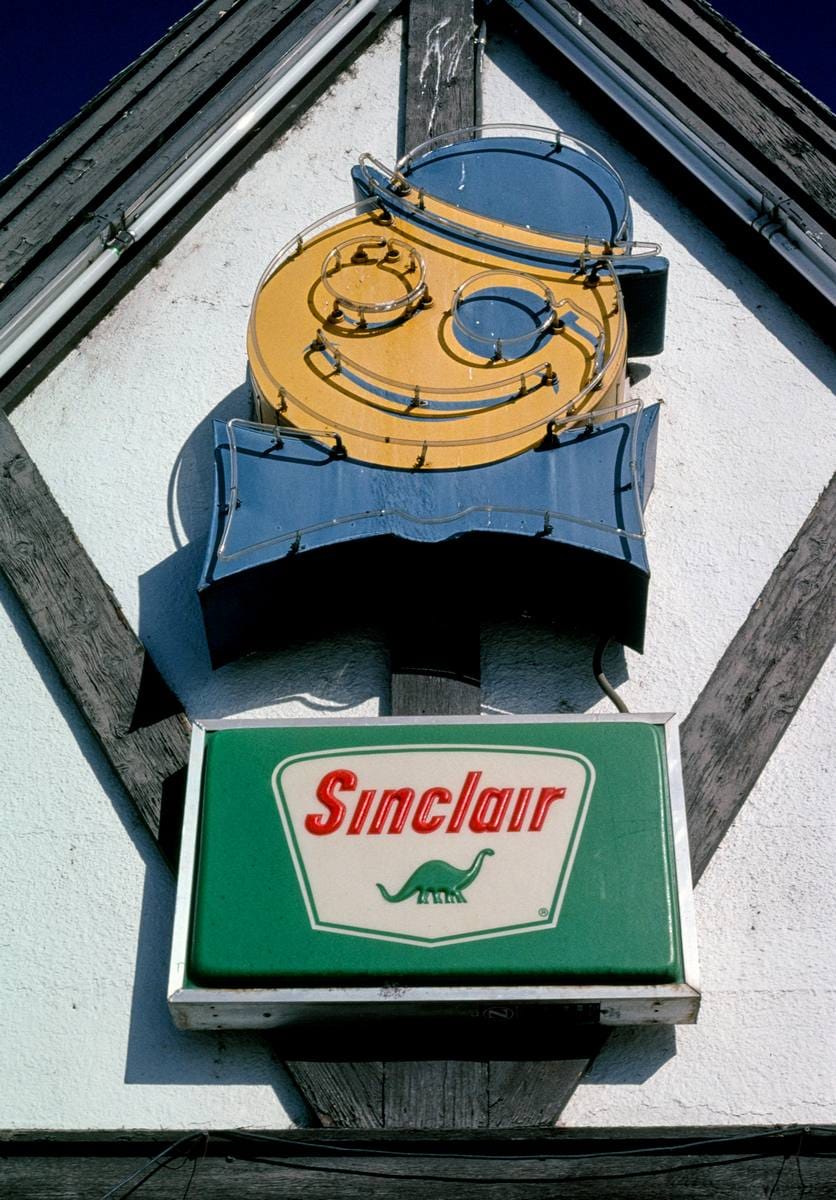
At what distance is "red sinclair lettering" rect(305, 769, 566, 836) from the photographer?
4535 mm

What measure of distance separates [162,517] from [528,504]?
145 centimetres

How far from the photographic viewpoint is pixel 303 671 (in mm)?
5309

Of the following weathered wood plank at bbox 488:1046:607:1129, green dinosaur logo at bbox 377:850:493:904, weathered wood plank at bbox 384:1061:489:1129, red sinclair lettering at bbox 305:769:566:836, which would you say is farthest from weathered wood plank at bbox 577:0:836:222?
weathered wood plank at bbox 384:1061:489:1129

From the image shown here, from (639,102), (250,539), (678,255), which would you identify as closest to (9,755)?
(250,539)

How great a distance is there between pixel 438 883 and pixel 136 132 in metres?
3.90

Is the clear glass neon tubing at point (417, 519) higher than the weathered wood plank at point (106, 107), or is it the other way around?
the weathered wood plank at point (106, 107)

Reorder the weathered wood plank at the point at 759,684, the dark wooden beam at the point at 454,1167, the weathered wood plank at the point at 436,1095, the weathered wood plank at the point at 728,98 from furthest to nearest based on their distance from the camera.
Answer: the weathered wood plank at the point at 728,98
the weathered wood plank at the point at 759,684
the weathered wood plank at the point at 436,1095
the dark wooden beam at the point at 454,1167

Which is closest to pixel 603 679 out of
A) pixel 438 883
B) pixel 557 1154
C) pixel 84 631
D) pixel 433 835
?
pixel 433 835

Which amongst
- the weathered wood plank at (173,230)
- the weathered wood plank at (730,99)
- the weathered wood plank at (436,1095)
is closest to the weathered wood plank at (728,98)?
the weathered wood plank at (730,99)

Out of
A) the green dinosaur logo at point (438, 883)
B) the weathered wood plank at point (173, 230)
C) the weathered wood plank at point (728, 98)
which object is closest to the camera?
→ the green dinosaur logo at point (438, 883)

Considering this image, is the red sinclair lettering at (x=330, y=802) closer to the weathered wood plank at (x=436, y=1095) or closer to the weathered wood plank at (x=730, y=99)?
the weathered wood plank at (x=436, y=1095)

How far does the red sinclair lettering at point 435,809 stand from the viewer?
4.54m

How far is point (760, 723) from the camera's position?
5047 mm

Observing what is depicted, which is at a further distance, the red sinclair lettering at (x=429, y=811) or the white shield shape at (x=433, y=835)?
the red sinclair lettering at (x=429, y=811)
